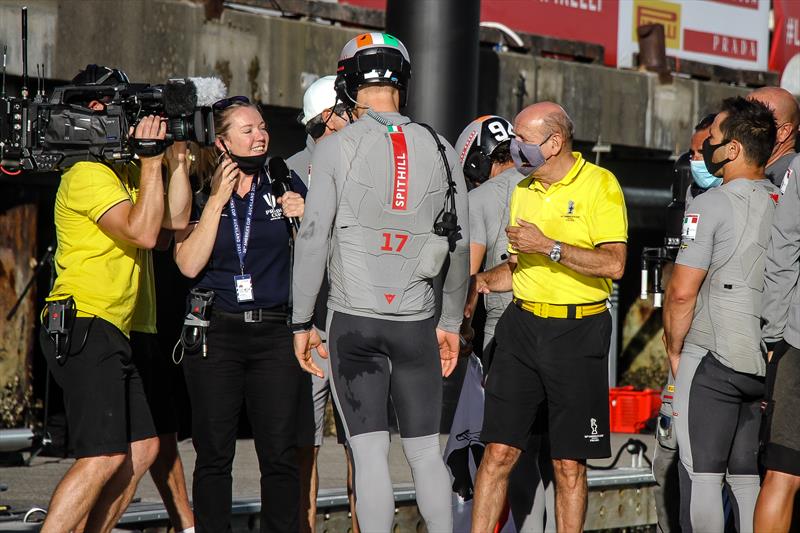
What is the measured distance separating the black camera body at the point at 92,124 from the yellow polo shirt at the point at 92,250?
0.13 meters

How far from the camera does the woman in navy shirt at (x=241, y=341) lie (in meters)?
5.93

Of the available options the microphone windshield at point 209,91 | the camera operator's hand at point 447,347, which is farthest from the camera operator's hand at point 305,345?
the microphone windshield at point 209,91

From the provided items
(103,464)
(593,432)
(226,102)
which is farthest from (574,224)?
(103,464)

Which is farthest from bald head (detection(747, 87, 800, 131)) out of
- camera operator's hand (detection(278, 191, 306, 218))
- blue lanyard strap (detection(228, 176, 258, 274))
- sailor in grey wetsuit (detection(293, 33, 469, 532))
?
blue lanyard strap (detection(228, 176, 258, 274))

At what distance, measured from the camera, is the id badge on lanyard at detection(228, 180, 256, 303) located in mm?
5953

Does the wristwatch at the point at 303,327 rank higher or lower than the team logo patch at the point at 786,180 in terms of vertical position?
lower

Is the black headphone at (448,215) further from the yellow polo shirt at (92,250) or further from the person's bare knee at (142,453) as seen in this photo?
the person's bare knee at (142,453)

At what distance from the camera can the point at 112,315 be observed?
18.8 ft

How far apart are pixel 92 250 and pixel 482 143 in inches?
90.7

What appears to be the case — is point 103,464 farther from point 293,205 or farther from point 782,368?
point 782,368

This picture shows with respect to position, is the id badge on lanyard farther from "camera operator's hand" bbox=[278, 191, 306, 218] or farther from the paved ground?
the paved ground

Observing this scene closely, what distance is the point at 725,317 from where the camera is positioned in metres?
5.90

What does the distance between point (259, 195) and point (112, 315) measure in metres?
0.87

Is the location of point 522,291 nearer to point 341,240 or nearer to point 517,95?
point 341,240
